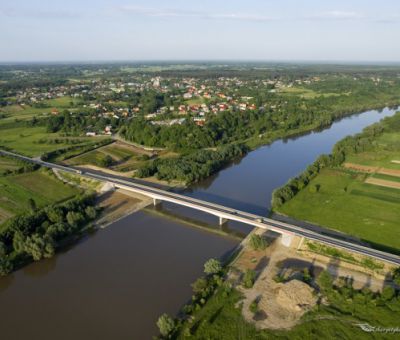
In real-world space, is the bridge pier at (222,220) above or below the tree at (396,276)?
below

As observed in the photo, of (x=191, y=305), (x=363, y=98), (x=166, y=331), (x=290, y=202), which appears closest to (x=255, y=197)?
(x=290, y=202)

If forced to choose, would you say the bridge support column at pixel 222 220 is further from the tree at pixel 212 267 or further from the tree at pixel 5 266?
the tree at pixel 5 266

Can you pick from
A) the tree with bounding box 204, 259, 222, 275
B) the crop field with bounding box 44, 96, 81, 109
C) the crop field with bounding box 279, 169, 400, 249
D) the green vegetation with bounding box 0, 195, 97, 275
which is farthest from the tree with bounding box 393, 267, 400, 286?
the crop field with bounding box 44, 96, 81, 109

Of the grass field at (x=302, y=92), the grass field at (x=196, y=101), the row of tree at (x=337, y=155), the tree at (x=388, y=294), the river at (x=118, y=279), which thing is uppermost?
the grass field at (x=302, y=92)

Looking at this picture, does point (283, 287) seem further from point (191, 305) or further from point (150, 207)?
point (150, 207)

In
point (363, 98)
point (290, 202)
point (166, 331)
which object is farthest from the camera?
point (363, 98)

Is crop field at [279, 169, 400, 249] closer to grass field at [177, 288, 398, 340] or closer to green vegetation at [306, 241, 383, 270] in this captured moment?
green vegetation at [306, 241, 383, 270]

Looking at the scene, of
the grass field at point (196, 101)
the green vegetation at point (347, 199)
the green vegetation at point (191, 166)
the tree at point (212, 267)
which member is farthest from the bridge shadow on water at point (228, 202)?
the grass field at point (196, 101)
